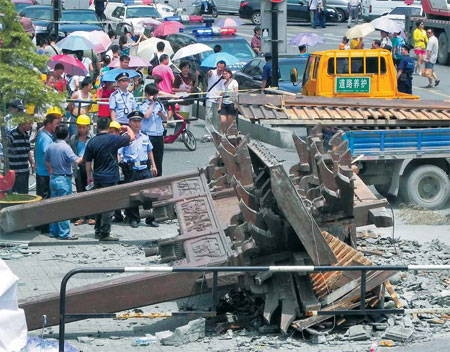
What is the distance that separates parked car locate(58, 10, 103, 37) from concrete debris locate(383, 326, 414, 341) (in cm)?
2785

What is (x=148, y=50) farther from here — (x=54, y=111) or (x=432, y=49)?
(x=54, y=111)

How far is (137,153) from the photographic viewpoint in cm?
1546

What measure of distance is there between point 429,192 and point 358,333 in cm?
844

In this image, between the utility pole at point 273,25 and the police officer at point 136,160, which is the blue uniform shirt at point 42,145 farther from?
the utility pole at point 273,25

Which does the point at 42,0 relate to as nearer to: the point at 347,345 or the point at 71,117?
the point at 71,117

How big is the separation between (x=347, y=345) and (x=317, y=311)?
0.41m

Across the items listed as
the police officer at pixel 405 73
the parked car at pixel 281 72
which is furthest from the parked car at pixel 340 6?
the police officer at pixel 405 73

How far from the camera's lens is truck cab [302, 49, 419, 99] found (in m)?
21.3

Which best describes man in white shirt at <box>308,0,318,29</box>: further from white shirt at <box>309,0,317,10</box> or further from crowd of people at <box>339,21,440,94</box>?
crowd of people at <box>339,21,440,94</box>

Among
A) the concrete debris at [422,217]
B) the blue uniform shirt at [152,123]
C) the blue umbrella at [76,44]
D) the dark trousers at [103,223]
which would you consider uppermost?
the blue umbrella at [76,44]

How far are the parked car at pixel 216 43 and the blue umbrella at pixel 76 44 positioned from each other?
359 cm

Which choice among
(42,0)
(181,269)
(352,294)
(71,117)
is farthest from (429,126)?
(42,0)

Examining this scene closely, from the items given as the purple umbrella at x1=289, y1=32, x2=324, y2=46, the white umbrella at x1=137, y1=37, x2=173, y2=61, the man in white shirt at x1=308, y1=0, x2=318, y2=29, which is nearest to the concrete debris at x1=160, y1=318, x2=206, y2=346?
the white umbrella at x1=137, y1=37, x2=173, y2=61

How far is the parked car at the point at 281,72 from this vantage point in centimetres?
2600
